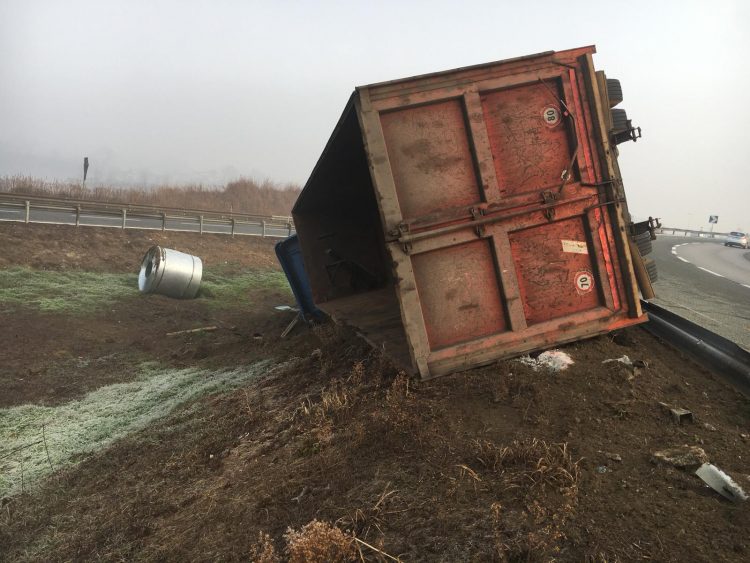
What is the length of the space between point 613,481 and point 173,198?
1598 inches

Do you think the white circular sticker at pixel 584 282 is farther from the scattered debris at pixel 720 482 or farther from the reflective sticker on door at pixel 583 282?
the scattered debris at pixel 720 482

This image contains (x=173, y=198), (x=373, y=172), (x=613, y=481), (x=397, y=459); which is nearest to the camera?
(x=613, y=481)

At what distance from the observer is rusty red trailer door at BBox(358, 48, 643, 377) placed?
402 centimetres

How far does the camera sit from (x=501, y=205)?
410 cm

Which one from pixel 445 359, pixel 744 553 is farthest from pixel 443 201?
pixel 744 553

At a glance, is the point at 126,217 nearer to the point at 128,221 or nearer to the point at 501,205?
the point at 128,221

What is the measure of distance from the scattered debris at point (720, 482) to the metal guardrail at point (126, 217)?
2020 centimetres

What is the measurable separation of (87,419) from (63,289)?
28.5 ft

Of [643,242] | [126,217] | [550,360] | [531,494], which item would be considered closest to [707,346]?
[643,242]

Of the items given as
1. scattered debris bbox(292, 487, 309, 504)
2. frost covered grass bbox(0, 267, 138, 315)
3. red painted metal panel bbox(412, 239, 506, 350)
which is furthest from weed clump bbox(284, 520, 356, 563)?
frost covered grass bbox(0, 267, 138, 315)

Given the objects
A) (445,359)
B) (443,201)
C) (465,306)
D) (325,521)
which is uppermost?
A: (443,201)

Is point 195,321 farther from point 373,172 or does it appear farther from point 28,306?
point 373,172

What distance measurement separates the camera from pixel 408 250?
3.97m

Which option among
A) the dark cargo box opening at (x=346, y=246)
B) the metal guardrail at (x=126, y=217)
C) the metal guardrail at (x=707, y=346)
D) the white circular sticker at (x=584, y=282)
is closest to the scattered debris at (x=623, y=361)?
the white circular sticker at (x=584, y=282)
